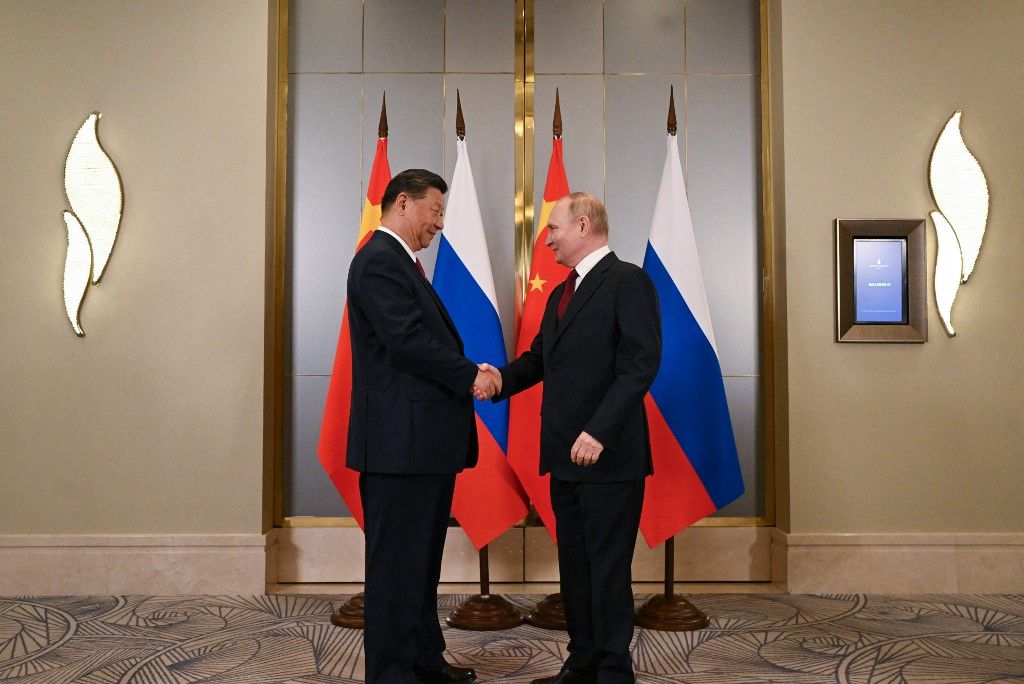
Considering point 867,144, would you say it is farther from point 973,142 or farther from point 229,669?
point 229,669

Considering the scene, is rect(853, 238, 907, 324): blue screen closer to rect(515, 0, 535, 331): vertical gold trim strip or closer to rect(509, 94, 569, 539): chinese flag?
rect(509, 94, 569, 539): chinese flag

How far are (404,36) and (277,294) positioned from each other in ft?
4.96

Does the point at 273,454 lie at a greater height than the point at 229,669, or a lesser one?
greater

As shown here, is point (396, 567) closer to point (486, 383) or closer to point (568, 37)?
point (486, 383)

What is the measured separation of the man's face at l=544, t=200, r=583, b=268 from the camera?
2709mm

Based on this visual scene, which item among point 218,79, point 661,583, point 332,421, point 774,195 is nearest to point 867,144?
point 774,195

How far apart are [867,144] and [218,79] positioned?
3.23 m

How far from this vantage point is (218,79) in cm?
409

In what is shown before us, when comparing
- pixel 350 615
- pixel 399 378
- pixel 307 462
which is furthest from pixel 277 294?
pixel 399 378

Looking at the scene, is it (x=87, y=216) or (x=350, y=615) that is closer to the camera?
(x=350, y=615)

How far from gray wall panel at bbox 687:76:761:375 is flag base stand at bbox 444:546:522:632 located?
5.45ft

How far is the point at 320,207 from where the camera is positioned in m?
4.28

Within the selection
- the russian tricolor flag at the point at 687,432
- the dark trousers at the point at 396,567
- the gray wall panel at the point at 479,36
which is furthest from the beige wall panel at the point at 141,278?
the russian tricolor flag at the point at 687,432

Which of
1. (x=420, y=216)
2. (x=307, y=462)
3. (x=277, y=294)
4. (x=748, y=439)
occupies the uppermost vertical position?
(x=420, y=216)
